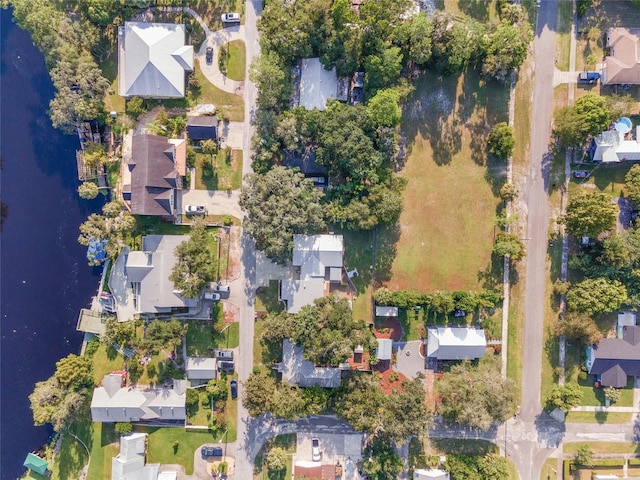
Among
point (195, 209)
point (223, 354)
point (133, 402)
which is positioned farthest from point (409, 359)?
point (133, 402)

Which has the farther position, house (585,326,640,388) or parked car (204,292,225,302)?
parked car (204,292,225,302)

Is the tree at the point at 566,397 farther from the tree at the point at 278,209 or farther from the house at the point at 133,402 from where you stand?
the house at the point at 133,402

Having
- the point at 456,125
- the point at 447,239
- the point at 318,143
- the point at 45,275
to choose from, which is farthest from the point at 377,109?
the point at 45,275

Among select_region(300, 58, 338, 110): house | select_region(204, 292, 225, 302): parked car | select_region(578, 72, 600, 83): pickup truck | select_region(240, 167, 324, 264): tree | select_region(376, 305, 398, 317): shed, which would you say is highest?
select_region(578, 72, 600, 83): pickup truck

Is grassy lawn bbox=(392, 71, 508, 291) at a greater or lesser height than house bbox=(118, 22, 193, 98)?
lesser

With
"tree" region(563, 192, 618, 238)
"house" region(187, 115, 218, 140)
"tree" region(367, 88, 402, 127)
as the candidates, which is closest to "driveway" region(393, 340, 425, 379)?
"tree" region(563, 192, 618, 238)

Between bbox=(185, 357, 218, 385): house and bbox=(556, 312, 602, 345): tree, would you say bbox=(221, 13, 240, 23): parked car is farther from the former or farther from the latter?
bbox=(556, 312, 602, 345): tree

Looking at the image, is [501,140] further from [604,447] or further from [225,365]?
[225,365]
